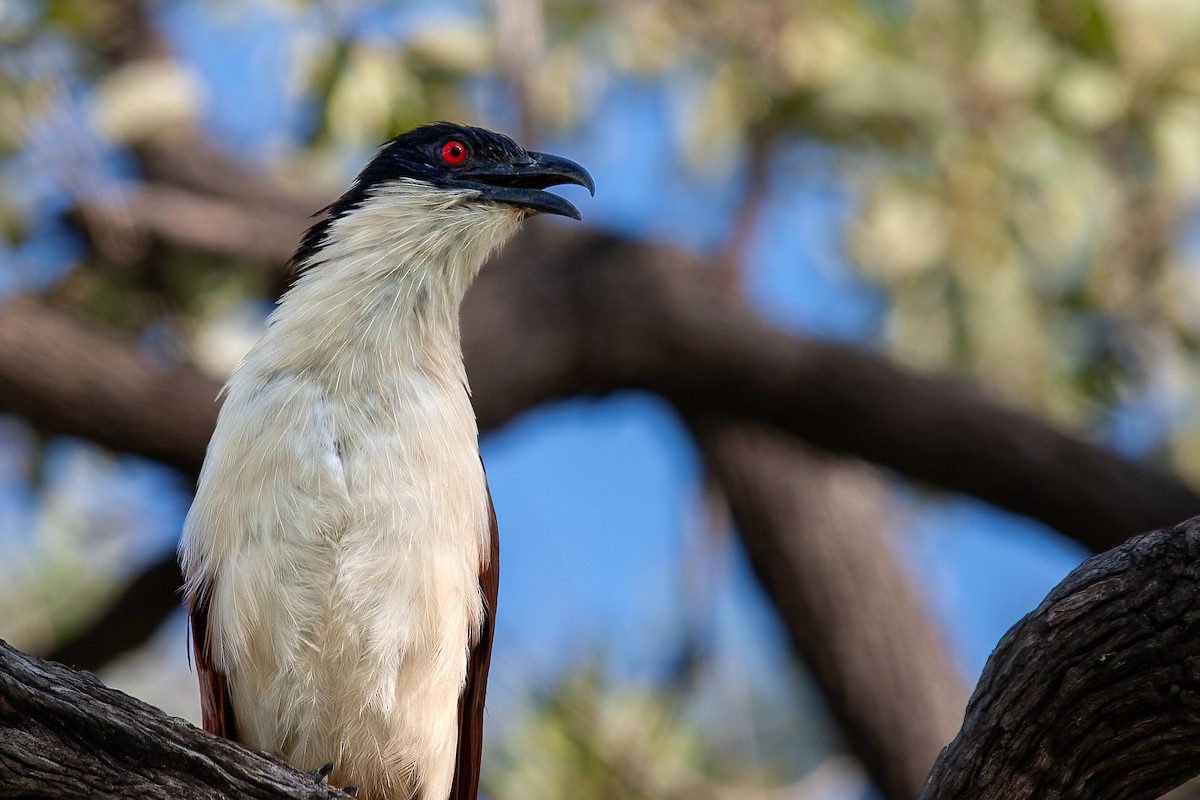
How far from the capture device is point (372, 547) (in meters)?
3.43

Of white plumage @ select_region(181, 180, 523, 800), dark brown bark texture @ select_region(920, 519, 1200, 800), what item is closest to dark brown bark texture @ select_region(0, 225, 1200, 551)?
white plumage @ select_region(181, 180, 523, 800)

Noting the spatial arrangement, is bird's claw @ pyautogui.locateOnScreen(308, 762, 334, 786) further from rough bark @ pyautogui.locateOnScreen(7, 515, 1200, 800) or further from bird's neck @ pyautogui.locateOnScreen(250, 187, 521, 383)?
bird's neck @ pyautogui.locateOnScreen(250, 187, 521, 383)

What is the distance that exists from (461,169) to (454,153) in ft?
0.19

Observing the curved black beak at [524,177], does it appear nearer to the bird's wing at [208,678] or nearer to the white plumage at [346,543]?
the white plumage at [346,543]

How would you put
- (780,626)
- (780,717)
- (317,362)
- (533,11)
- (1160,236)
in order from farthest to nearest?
(780,717) < (780,626) < (1160,236) < (533,11) < (317,362)

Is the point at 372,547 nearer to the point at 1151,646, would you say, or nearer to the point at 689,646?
the point at 1151,646

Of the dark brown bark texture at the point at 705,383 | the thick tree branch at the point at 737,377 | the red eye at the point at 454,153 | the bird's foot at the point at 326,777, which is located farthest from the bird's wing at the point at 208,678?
the thick tree branch at the point at 737,377

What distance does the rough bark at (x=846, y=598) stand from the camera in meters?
8.32

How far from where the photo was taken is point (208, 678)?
3693 millimetres

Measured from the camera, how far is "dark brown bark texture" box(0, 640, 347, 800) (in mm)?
2887

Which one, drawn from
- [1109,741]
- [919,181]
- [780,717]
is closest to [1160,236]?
[919,181]

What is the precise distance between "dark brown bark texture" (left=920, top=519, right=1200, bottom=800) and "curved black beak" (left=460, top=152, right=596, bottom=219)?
6.16 ft

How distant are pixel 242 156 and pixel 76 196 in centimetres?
273

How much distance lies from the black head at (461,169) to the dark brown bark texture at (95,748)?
1578 millimetres
